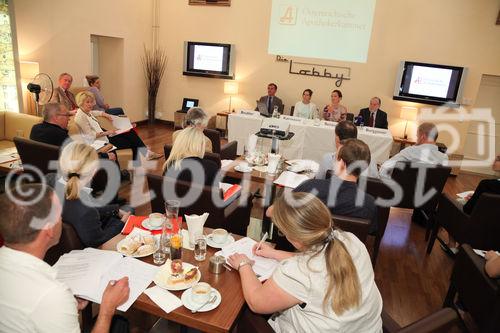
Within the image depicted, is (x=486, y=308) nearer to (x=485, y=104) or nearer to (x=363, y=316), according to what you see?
(x=363, y=316)

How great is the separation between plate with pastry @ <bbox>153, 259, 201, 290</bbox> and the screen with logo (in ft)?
20.2

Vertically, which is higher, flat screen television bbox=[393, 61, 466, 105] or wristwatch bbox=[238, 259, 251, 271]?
flat screen television bbox=[393, 61, 466, 105]

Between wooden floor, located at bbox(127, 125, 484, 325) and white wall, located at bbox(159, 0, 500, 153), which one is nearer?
wooden floor, located at bbox(127, 125, 484, 325)

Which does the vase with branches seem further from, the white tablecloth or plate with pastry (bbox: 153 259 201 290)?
plate with pastry (bbox: 153 259 201 290)

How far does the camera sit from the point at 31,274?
115cm

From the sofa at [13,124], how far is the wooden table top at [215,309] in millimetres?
3881

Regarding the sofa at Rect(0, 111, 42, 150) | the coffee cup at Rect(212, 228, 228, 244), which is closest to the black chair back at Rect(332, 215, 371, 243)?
the coffee cup at Rect(212, 228, 228, 244)

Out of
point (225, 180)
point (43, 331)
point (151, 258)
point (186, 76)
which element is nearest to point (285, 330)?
point (151, 258)

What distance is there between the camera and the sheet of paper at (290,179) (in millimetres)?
2908

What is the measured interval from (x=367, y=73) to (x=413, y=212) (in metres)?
3.58

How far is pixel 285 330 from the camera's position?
1459mm

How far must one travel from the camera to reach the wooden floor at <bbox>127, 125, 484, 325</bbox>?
9.03 feet

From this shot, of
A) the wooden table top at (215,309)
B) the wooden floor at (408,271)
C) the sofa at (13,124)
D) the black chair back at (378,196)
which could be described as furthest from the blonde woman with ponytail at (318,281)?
the sofa at (13,124)

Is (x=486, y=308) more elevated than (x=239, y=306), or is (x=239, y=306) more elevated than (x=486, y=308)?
(x=239, y=306)
